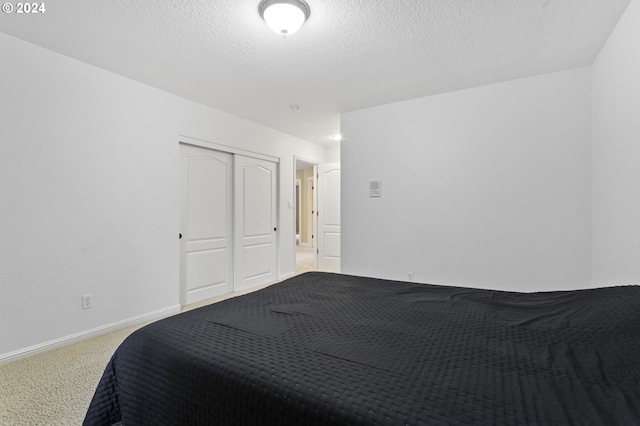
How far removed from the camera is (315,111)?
4.05 m

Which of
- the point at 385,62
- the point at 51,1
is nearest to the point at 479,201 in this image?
the point at 385,62

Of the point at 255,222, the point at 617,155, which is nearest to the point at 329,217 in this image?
the point at 255,222

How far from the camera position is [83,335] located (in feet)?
8.89

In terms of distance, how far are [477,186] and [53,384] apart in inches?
155

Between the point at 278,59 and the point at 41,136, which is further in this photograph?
the point at 278,59

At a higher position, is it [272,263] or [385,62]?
[385,62]

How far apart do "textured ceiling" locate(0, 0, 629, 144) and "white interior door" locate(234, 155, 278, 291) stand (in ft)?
4.30

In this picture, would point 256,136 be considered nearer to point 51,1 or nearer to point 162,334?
point 51,1

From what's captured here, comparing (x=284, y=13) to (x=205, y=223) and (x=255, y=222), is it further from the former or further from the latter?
(x=255, y=222)

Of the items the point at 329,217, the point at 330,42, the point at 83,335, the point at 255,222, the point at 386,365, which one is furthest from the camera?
the point at 329,217

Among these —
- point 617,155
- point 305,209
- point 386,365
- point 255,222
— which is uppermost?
point 617,155

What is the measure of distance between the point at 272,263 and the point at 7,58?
142 inches

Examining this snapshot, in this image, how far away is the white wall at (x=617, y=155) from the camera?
78.6 inches

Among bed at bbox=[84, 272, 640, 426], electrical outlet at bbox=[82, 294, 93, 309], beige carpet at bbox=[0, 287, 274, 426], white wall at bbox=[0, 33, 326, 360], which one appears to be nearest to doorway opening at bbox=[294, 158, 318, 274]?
white wall at bbox=[0, 33, 326, 360]
